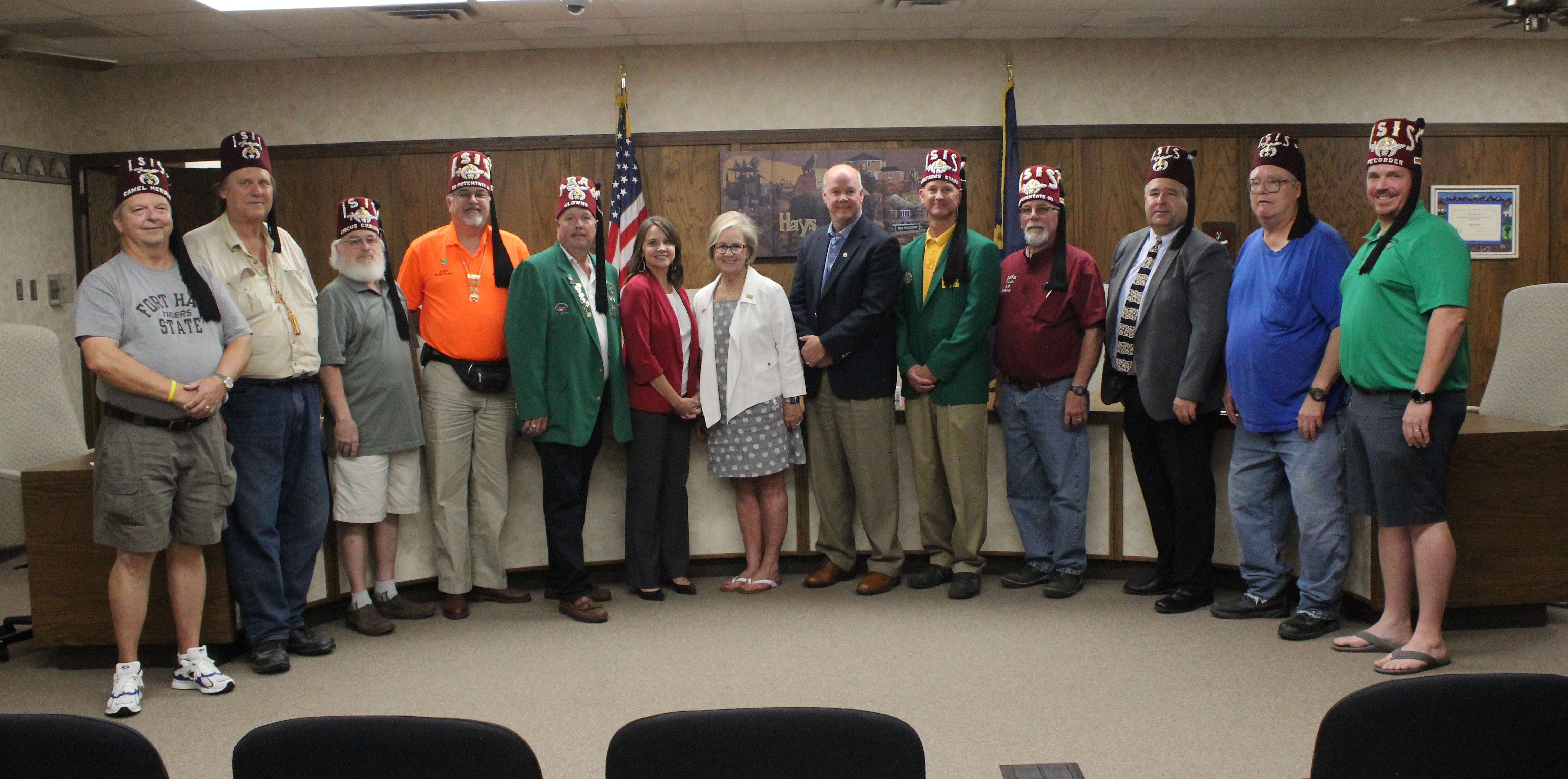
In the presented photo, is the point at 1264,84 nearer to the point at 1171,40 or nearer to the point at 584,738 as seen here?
the point at 1171,40

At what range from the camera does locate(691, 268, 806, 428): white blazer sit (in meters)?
4.12

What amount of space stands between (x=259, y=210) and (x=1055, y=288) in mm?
2766

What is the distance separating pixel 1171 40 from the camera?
7.12 meters

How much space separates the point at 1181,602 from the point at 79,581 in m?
3.74

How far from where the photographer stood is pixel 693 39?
687 centimetres

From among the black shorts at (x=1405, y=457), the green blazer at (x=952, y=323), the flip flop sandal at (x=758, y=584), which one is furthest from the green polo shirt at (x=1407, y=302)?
the flip flop sandal at (x=758, y=584)

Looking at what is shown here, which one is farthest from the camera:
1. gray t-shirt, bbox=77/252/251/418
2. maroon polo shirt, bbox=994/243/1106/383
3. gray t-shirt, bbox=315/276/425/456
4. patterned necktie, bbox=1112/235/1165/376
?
maroon polo shirt, bbox=994/243/1106/383

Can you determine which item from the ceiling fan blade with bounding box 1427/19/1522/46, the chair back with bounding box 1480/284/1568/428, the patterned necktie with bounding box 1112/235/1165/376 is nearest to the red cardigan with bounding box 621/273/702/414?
the patterned necktie with bounding box 1112/235/1165/376

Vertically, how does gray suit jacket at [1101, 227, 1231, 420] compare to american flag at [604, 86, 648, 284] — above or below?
below

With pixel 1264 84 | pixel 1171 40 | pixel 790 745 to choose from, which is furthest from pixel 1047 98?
pixel 790 745

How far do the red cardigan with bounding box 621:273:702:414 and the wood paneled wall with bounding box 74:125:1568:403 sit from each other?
10.3ft

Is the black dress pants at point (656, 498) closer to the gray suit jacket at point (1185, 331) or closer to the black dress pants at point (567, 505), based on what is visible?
the black dress pants at point (567, 505)

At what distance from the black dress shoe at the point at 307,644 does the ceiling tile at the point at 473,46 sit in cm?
430

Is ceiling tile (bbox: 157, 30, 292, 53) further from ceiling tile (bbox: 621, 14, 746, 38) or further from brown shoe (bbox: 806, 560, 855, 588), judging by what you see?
brown shoe (bbox: 806, 560, 855, 588)
